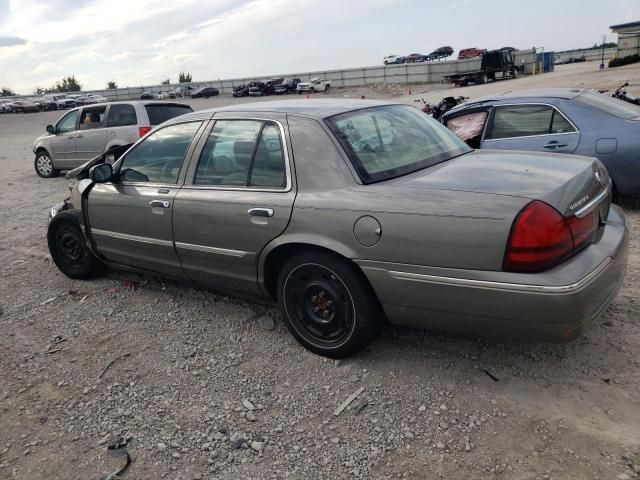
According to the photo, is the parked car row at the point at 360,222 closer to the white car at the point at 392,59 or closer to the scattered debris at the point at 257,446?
the scattered debris at the point at 257,446

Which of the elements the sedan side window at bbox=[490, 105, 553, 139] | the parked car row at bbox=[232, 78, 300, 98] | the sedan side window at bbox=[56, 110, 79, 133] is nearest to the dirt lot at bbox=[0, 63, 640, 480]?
the sedan side window at bbox=[490, 105, 553, 139]

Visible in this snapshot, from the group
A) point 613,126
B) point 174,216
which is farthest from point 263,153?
point 613,126

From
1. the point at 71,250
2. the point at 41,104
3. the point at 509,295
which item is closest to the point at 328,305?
the point at 509,295

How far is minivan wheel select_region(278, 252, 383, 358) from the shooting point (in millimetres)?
3135

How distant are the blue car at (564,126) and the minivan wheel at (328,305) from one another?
3841 mm

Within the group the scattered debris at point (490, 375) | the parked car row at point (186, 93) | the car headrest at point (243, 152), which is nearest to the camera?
the scattered debris at point (490, 375)

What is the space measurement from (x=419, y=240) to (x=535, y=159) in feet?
3.81

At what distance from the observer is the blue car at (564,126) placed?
562cm

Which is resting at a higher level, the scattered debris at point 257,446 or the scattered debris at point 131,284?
the scattered debris at point 131,284

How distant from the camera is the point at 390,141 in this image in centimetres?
355

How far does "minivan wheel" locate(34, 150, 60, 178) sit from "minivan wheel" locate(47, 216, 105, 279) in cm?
817

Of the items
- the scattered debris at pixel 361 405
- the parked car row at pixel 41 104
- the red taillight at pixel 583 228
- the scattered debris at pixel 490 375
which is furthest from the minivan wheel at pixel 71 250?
the parked car row at pixel 41 104

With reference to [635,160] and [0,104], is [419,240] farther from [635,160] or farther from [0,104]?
[0,104]

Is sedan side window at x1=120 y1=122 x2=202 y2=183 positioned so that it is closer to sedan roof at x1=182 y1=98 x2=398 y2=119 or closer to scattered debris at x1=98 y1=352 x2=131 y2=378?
sedan roof at x1=182 y1=98 x2=398 y2=119
